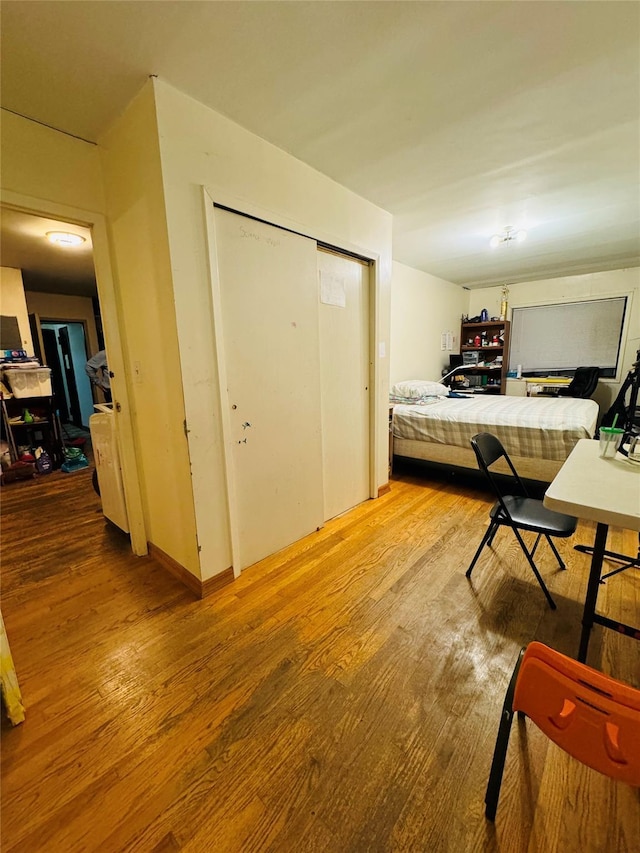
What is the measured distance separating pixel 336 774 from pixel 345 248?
2710mm

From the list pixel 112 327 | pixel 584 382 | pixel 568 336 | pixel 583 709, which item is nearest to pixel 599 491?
pixel 583 709

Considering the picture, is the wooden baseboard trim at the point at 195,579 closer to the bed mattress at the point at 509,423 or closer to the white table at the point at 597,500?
the white table at the point at 597,500

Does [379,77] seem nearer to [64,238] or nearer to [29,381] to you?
[64,238]

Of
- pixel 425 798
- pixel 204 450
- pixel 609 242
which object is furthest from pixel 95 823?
pixel 609 242

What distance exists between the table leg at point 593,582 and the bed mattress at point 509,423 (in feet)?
5.26

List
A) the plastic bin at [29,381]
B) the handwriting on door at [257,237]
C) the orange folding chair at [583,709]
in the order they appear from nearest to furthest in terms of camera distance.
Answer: the orange folding chair at [583,709]
the handwriting on door at [257,237]
the plastic bin at [29,381]

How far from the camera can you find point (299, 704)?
1.25m

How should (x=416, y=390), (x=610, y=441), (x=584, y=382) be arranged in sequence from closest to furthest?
(x=610, y=441)
(x=416, y=390)
(x=584, y=382)

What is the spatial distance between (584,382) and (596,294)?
1317 millimetres

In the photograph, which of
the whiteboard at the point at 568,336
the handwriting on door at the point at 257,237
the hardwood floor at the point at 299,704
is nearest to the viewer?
the hardwood floor at the point at 299,704

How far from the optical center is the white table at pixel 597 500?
107 cm

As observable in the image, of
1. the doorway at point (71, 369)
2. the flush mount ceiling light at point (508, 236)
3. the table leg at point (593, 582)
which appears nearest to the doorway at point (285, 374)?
the table leg at point (593, 582)

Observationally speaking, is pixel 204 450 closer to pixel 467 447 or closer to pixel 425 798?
pixel 425 798

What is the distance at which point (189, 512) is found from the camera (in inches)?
70.1
